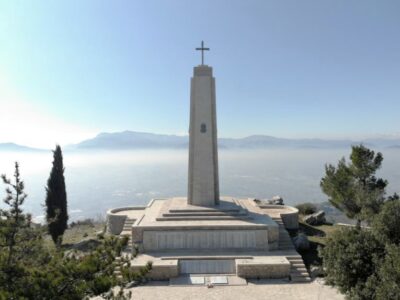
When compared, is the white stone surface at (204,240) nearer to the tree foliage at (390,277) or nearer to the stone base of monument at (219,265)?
the stone base of monument at (219,265)

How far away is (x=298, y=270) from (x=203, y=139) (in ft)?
26.4

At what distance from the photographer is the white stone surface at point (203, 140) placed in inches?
767

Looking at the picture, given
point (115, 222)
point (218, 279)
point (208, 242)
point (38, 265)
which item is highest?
point (38, 265)

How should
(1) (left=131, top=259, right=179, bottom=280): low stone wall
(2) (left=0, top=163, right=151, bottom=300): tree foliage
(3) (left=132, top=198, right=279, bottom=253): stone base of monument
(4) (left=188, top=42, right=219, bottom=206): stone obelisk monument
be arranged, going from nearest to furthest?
(2) (left=0, top=163, right=151, bottom=300): tree foliage, (1) (left=131, top=259, right=179, bottom=280): low stone wall, (3) (left=132, top=198, right=279, bottom=253): stone base of monument, (4) (left=188, top=42, right=219, bottom=206): stone obelisk monument

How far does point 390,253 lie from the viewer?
802 cm

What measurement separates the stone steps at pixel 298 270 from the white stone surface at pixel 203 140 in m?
5.52

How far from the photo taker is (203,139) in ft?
64.1

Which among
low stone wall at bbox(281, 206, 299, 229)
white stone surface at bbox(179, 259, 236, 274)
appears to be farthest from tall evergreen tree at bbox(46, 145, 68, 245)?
low stone wall at bbox(281, 206, 299, 229)

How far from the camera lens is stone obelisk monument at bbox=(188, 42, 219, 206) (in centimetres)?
1948

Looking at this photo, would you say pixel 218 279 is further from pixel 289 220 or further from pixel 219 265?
pixel 289 220

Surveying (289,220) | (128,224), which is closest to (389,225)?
(289,220)

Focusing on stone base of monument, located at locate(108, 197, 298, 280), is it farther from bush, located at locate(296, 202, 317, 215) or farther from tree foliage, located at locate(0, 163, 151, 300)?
bush, located at locate(296, 202, 317, 215)

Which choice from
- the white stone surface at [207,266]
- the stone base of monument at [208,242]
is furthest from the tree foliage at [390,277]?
the white stone surface at [207,266]

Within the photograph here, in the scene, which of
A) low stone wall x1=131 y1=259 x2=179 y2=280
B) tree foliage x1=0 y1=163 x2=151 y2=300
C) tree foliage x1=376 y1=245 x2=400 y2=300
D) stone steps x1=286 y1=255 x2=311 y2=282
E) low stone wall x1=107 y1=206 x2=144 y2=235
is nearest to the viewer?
tree foliage x1=0 y1=163 x2=151 y2=300
